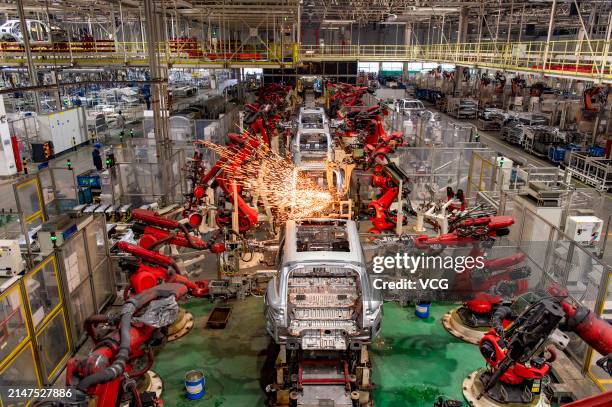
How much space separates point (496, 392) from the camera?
5.63 metres

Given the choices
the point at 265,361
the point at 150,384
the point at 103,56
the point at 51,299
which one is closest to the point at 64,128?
the point at 103,56

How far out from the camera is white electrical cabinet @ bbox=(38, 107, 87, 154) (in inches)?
709

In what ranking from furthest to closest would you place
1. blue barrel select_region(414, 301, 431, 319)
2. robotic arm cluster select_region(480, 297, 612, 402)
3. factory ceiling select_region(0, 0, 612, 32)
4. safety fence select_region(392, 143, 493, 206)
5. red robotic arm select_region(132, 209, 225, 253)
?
factory ceiling select_region(0, 0, 612, 32), safety fence select_region(392, 143, 493, 206), blue barrel select_region(414, 301, 431, 319), red robotic arm select_region(132, 209, 225, 253), robotic arm cluster select_region(480, 297, 612, 402)

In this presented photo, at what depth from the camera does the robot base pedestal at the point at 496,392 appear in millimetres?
5465

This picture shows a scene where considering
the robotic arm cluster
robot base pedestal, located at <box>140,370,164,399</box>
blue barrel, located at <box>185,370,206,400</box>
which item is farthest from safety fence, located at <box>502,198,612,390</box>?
robot base pedestal, located at <box>140,370,164,399</box>

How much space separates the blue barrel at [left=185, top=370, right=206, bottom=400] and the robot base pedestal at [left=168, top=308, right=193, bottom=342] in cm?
126

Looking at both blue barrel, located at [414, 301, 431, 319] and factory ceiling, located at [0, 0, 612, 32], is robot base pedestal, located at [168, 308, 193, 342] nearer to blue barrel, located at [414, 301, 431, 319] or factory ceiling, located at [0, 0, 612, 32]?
blue barrel, located at [414, 301, 431, 319]

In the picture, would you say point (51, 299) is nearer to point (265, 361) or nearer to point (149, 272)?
point (149, 272)

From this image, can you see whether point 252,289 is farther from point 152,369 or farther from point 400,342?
point 400,342

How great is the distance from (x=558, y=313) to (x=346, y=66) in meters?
33.6

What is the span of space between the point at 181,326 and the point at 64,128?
50.1 ft

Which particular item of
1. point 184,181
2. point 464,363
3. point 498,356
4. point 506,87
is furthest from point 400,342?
point 506,87

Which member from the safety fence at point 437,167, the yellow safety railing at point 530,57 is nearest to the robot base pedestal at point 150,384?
the safety fence at point 437,167

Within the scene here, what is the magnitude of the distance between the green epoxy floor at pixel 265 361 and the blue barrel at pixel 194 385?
0.08m
